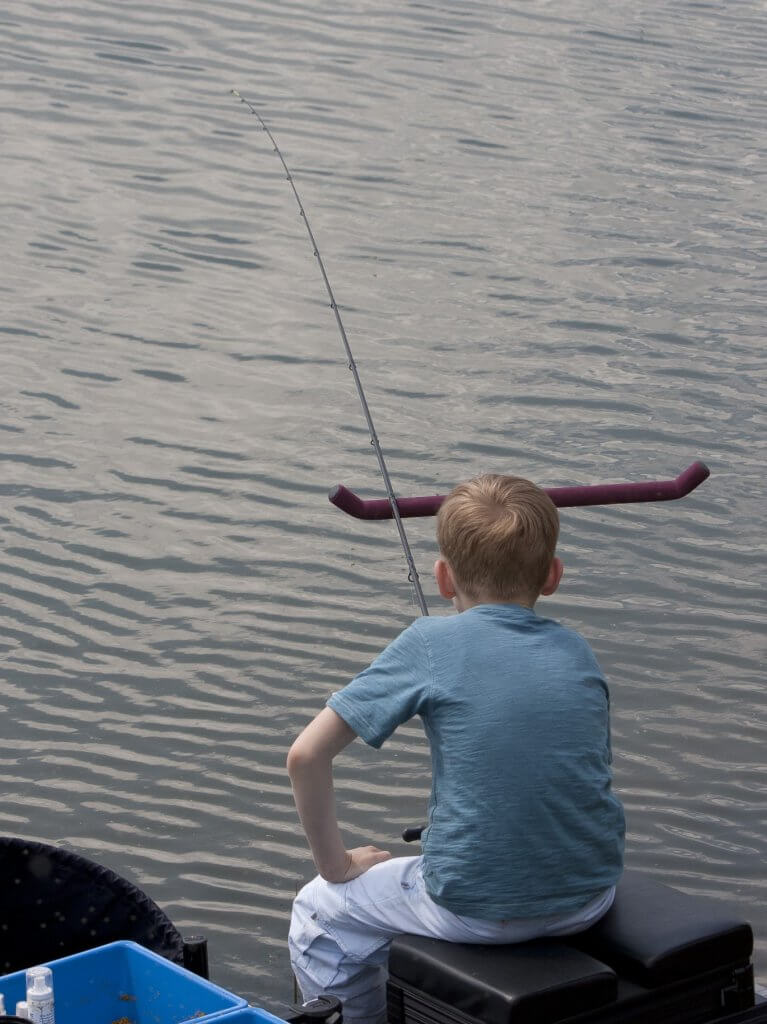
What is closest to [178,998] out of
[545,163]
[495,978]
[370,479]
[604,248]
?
[495,978]

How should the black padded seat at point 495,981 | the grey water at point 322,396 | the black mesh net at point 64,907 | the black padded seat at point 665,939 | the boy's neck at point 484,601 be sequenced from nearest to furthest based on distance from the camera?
1. the black padded seat at point 495,981
2. the black padded seat at point 665,939
3. the boy's neck at point 484,601
4. the black mesh net at point 64,907
5. the grey water at point 322,396

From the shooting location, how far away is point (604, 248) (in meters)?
9.88

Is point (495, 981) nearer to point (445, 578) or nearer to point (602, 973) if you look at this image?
point (602, 973)

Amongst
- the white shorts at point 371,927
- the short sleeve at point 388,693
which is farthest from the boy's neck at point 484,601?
the white shorts at point 371,927

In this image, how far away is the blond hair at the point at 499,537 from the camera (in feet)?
7.74

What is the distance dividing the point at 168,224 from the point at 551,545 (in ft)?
26.2

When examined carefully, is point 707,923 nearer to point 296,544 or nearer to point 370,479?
point 296,544

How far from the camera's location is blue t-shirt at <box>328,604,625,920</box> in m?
2.32

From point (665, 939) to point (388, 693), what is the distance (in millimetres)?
528

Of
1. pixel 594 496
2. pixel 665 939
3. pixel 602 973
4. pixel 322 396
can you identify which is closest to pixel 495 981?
pixel 602 973

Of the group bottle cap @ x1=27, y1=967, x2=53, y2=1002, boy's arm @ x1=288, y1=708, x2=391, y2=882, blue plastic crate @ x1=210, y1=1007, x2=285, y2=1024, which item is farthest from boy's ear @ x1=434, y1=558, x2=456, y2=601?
bottle cap @ x1=27, y1=967, x2=53, y2=1002

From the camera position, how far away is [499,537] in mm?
2355

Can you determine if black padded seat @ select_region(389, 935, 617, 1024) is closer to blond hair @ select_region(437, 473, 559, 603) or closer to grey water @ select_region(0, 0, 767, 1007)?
blond hair @ select_region(437, 473, 559, 603)

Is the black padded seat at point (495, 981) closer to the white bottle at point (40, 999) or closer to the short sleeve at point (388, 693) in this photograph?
the short sleeve at point (388, 693)
